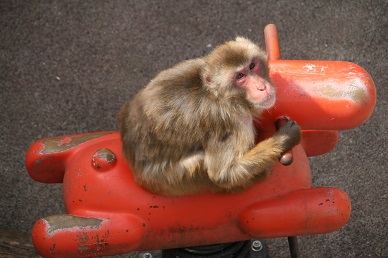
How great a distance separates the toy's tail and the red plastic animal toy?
0.13 meters

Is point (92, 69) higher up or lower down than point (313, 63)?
lower down

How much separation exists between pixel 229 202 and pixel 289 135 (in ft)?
0.84

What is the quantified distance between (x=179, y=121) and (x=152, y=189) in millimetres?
211

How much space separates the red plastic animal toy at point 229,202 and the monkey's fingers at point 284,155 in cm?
2

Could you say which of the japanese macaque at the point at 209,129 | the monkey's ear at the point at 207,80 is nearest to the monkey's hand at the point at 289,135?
the japanese macaque at the point at 209,129

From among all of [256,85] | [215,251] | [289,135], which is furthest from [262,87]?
[215,251]

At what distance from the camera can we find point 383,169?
8.18 ft

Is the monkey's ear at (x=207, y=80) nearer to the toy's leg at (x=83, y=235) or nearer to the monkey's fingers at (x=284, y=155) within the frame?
the monkey's fingers at (x=284, y=155)

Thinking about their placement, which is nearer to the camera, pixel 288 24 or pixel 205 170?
pixel 205 170

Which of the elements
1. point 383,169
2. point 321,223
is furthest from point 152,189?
point 383,169

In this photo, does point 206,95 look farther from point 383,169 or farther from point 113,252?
point 383,169

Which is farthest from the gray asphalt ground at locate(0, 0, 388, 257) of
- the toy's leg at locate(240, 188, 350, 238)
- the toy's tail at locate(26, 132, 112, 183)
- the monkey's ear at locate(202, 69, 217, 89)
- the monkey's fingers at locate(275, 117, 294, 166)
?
the monkey's ear at locate(202, 69, 217, 89)

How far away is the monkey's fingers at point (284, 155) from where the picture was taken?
1.42m

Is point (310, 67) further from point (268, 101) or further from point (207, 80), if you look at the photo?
point (207, 80)
